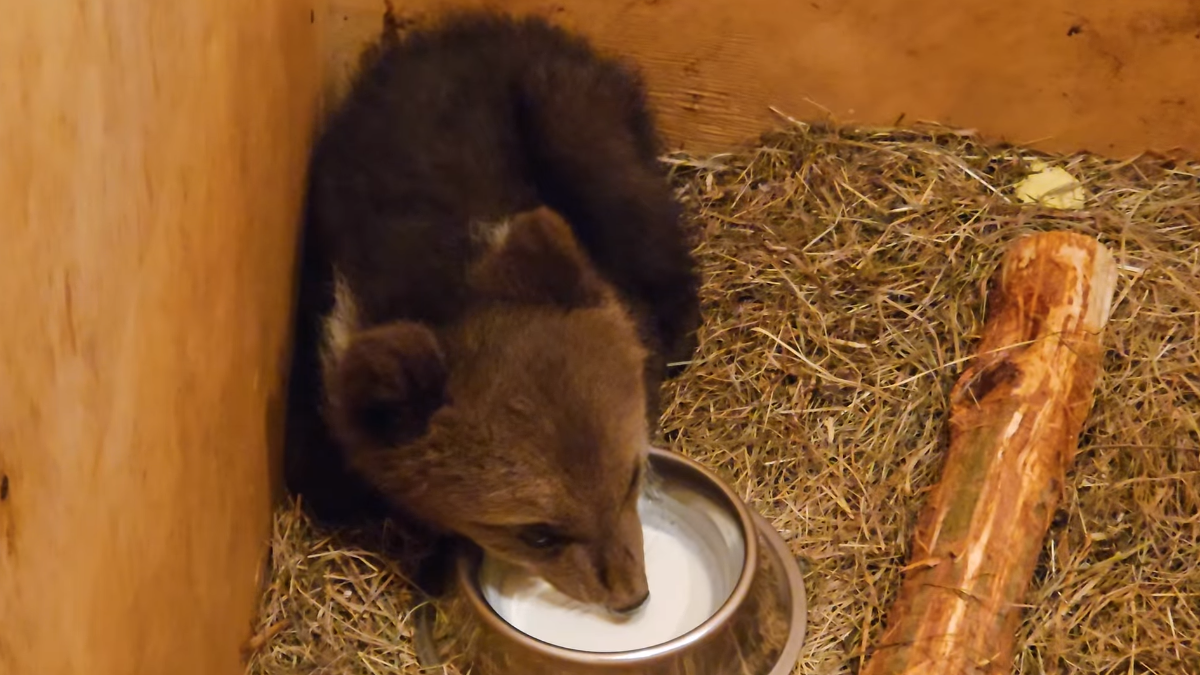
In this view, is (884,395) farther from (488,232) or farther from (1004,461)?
(488,232)

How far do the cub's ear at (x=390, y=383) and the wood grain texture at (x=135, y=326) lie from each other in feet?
0.78

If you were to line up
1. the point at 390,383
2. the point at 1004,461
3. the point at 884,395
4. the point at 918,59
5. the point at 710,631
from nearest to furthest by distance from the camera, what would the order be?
the point at 390,383, the point at 710,631, the point at 1004,461, the point at 884,395, the point at 918,59

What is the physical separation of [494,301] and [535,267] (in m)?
0.13

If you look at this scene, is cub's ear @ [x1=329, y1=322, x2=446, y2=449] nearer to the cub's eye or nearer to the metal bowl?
the cub's eye

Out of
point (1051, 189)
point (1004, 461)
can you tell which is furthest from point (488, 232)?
point (1051, 189)

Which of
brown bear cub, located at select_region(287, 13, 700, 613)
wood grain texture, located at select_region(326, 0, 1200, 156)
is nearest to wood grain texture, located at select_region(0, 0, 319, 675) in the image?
brown bear cub, located at select_region(287, 13, 700, 613)

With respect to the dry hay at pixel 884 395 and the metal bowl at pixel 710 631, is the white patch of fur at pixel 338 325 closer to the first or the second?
the dry hay at pixel 884 395

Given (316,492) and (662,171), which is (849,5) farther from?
(316,492)

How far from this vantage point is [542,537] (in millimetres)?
2639

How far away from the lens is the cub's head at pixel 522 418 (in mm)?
2482

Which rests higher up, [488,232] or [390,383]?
[488,232]

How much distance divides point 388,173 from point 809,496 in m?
1.42

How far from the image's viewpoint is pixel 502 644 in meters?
2.66

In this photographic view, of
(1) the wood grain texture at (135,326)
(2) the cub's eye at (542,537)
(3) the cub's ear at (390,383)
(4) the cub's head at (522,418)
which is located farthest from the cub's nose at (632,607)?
(1) the wood grain texture at (135,326)
